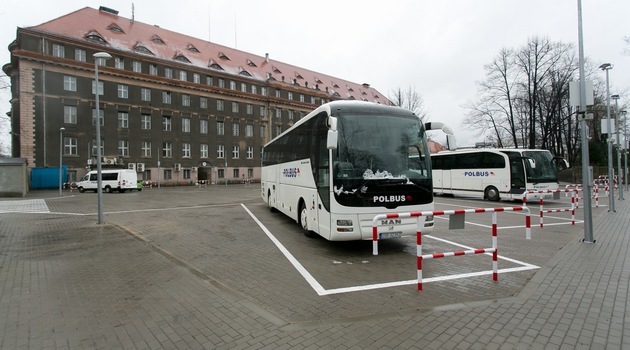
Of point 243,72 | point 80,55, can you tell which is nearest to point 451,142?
point 80,55

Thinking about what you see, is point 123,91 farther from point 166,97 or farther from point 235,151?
point 235,151

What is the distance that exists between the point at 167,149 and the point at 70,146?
11592 millimetres

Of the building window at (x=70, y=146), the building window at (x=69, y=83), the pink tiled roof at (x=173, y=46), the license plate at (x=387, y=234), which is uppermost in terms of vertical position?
the pink tiled roof at (x=173, y=46)

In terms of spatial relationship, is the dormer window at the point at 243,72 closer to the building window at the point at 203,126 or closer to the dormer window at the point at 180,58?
the dormer window at the point at 180,58

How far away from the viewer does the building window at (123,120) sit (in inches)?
1809

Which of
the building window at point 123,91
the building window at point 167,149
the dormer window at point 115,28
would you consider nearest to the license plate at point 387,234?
the building window at point 123,91

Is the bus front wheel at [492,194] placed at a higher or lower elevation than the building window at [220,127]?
lower

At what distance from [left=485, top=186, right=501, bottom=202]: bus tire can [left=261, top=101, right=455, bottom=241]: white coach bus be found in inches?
553

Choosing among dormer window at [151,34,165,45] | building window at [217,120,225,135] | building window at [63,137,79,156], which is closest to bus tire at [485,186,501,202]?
building window at [217,120,225,135]

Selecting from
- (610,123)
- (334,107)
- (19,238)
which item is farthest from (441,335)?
(610,123)

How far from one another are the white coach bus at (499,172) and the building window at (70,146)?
4155 centimetres

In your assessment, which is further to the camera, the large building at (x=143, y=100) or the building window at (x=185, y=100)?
the building window at (x=185, y=100)

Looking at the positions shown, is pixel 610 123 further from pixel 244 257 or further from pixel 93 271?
pixel 93 271

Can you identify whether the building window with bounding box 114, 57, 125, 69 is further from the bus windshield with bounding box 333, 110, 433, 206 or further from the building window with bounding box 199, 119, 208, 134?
the bus windshield with bounding box 333, 110, 433, 206
